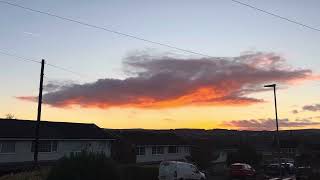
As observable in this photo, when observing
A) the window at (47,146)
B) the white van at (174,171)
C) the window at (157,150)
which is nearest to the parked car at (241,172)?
the white van at (174,171)

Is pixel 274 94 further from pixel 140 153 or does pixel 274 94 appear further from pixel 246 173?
pixel 140 153

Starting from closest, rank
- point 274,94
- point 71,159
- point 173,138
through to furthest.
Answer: point 71,159 → point 274,94 → point 173,138

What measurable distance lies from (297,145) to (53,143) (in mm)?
69973

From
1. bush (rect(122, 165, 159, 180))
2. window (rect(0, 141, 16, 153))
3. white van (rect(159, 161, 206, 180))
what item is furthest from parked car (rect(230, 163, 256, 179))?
window (rect(0, 141, 16, 153))

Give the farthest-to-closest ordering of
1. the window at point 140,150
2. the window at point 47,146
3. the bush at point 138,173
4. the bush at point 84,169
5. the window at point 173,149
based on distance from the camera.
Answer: the window at point 173,149 < the window at point 140,150 < the window at point 47,146 < the bush at point 138,173 < the bush at point 84,169

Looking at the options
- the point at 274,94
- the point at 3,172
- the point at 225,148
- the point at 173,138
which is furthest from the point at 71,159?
the point at 225,148

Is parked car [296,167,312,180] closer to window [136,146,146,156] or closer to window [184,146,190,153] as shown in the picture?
window [136,146,146,156]

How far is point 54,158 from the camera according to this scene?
52281mm

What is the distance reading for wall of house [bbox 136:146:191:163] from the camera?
2515 inches

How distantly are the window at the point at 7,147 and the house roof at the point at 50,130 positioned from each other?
653mm

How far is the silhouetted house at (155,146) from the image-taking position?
2502 inches

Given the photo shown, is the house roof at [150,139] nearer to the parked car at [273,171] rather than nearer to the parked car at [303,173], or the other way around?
the parked car at [273,171]

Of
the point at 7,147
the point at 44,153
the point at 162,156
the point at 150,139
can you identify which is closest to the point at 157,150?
the point at 162,156

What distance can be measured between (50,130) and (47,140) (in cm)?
266
